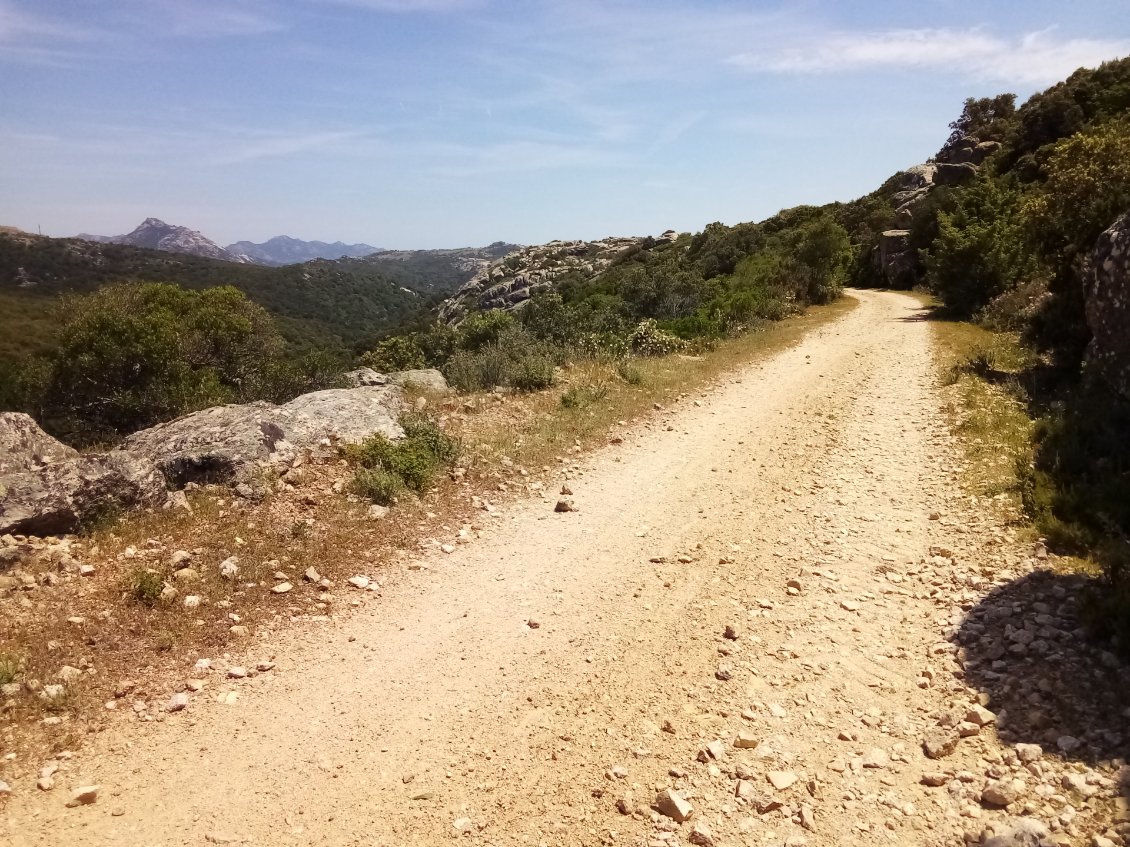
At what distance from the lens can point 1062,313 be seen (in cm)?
1082

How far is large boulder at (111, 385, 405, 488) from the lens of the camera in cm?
721

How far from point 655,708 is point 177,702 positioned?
322 cm

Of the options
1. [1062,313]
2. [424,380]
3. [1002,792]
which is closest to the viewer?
[1002,792]

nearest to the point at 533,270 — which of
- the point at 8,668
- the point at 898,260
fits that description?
the point at 898,260

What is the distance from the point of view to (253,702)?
4.28 meters

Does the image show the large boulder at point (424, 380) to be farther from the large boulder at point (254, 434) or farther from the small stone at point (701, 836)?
the small stone at point (701, 836)

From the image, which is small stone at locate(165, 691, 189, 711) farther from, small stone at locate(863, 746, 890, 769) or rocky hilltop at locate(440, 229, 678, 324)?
rocky hilltop at locate(440, 229, 678, 324)

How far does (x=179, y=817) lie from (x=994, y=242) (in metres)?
25.7

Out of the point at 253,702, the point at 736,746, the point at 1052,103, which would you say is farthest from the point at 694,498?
the point at 1052,103

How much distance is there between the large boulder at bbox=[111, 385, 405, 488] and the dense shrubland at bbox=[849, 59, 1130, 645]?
7573 mm

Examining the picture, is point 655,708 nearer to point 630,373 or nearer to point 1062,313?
point 630,373

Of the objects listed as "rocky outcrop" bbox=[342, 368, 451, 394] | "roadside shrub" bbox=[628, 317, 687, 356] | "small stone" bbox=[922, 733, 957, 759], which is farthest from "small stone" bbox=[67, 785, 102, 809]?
"roadside shrub" bbox=[628, 317, 687, 356]

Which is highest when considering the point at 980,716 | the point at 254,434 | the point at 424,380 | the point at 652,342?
the point at 652,342

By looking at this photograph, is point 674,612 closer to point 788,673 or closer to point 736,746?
point 788,673
